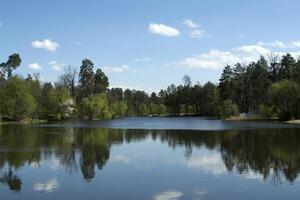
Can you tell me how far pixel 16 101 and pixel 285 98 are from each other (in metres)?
59.1

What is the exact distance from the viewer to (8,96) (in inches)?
3939

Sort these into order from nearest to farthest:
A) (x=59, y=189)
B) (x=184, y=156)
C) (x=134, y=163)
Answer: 1. (x=59, y=189)
2. (x=134, y=163)
3. (x=184, y=156)

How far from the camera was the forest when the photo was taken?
100444 mm

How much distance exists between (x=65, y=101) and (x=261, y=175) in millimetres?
106641

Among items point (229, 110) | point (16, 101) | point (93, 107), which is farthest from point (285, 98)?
point (16, 101)

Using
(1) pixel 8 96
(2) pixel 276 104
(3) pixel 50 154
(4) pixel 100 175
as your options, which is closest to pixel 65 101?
(1) pixel 8 96

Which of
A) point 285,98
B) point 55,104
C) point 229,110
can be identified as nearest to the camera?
point 285,98

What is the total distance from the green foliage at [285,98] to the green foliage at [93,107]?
51.7 metres

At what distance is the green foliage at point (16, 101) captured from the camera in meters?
99.1

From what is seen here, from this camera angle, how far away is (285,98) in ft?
328

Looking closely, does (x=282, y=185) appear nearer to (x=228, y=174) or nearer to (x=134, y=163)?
(x=228, y=174)

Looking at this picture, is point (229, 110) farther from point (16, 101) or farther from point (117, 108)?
point (16, 101)

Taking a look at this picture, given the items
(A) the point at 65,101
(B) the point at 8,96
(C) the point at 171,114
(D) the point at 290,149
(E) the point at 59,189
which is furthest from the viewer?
(C) the point at 171,114

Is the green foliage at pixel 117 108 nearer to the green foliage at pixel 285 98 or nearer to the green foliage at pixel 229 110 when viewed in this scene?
the green foliage at pixel 229 110
